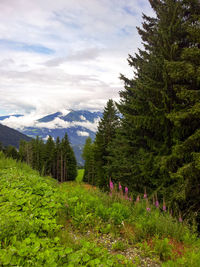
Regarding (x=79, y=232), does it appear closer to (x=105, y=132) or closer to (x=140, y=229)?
(x=140, y=229)

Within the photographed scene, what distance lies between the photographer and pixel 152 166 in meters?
8.84

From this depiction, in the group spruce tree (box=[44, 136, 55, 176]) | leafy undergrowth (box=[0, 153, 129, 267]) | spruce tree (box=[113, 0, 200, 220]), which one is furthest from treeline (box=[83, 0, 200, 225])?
spruce tree (box=[44, 136, 55, 176])

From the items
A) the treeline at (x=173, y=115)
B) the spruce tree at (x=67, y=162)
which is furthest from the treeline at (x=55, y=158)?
the treeline at (x=173, y=115)

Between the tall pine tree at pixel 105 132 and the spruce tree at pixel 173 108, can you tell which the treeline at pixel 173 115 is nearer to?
the spruce tree at pixel 173 108

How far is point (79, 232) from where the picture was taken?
382 centimetres

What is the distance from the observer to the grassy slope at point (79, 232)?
246cm

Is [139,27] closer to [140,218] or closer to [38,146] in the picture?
[140,218]

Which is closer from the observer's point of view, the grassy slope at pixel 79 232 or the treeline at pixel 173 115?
the grassy slope at pixel 79 232

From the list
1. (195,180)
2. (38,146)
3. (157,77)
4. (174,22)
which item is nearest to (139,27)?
(174,22)

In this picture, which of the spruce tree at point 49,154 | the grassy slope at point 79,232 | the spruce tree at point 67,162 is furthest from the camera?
the spruce tree at point 49,154

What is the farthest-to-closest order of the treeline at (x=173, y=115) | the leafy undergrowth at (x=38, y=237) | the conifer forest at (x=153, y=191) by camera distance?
the treeline at (x=173, y=115), the conifer forest at (x=153, y=191), the leafy undergrowth at (x=38, y=237)

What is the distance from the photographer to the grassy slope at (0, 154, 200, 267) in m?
2.46

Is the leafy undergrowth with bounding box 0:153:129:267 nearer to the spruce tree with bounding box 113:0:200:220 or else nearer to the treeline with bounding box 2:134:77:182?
the spruce tree with bounding box 113:0:200:220

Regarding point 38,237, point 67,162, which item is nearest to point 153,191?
point 38,237
